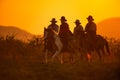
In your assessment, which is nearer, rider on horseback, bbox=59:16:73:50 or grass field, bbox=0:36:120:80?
grass field, bbox=0:36:120:80

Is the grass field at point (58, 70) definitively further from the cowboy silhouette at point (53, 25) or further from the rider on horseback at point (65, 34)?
the cowboy silhouette at point (53, 25)

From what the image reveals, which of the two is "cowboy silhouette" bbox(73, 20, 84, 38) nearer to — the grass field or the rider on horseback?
the rider on horseback

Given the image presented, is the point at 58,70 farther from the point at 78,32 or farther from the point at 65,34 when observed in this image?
the point at 78,32

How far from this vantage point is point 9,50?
77.8 ft

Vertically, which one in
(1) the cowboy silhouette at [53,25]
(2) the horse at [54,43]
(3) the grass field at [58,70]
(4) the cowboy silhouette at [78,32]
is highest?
(1) the cowboy silhouette at [53,25]

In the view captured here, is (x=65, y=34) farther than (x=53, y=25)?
No

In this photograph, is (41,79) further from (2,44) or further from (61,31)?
(2,44)

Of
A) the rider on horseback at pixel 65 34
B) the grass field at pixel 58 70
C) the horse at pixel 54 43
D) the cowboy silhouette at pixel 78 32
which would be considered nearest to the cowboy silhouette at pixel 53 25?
the rider on horseback at pixel 65 34

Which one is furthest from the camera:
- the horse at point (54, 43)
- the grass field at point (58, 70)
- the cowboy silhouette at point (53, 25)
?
the cowboy silhouette at point (53, 25)

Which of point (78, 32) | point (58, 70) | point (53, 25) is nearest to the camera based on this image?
point (58, 70)

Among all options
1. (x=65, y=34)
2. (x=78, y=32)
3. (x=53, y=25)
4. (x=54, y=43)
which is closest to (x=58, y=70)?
(x=54, y=43)

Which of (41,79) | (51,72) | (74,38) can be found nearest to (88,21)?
(74,38)

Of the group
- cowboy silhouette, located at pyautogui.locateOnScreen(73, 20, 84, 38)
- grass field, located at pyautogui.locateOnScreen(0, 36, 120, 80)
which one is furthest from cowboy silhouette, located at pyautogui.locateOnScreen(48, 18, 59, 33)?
grass field, located at pyautogui.locateOnScreen(0, 36, 120, 80)

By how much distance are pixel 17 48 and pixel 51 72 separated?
28.4 ft
